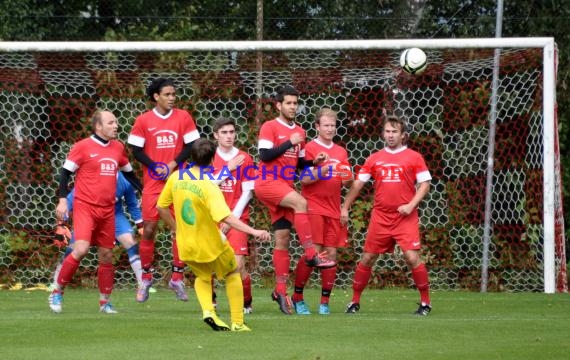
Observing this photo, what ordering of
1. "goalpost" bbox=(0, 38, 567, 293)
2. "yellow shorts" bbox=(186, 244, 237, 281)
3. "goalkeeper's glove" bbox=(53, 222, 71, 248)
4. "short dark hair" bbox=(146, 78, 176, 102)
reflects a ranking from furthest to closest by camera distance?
1. "goalpost" bbox=(0, 38, 567, 293)
2. "goalkeeper's glove" bbox=(53, 222, 71, 248)
3. "short dark hair" bbox=(146, 78, 176, 102)
4. "yellow shorts" bbox=(186, 244, 237, 281)

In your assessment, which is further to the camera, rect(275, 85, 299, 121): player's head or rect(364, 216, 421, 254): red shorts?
rect(275, 85, 299, 121): player's head

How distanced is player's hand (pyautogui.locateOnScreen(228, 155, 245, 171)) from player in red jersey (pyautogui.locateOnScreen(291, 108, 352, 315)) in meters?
0.70

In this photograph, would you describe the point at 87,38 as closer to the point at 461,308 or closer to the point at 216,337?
the point at 461,308

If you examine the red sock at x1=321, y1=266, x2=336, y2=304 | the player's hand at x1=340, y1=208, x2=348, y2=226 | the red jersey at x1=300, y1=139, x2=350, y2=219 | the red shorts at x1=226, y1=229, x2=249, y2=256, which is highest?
the red jersey at x1=300, y1=139, x2=350, y2=219

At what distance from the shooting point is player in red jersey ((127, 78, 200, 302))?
35.3 ft

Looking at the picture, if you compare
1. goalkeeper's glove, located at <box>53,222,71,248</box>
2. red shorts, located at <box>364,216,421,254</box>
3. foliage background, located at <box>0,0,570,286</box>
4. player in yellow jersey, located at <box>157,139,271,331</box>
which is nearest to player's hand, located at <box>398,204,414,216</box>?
red shorts, located at <box>364,216,421,254</box>

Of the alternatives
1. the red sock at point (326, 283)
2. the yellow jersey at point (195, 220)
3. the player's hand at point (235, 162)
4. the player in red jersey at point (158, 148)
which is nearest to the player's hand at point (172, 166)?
the player in red jersey at point (158, 148)

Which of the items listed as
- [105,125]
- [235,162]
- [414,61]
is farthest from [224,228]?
[414,61]

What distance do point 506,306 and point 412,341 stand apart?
3.35 m

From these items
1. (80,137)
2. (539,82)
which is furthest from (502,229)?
(80,137)

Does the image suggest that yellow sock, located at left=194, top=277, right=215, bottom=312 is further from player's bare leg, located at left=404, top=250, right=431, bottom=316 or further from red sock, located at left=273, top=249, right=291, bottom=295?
player's bare leg, located at left=404, top=250, right=431, bottom=316

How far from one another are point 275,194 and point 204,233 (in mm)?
1725

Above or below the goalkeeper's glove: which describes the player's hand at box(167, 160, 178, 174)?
above

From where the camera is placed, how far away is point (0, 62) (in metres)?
13.1
